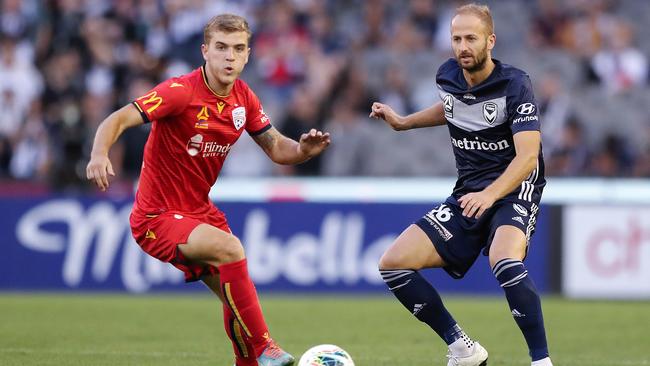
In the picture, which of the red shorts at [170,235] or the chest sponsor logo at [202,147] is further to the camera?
the chest sponsor logo at [202,147]

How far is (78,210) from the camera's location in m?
14.5

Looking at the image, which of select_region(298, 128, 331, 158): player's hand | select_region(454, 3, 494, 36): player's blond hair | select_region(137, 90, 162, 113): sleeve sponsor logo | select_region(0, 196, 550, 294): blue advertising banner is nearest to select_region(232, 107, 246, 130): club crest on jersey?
select_region(298, 128, 331, 158): player's hand

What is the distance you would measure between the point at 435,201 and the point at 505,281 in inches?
298

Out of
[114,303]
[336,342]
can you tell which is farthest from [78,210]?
[336,342]

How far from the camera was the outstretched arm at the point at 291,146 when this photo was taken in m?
7.36

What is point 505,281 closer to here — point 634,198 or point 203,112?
point 203,112

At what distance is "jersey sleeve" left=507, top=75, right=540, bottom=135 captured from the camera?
23.2 ft

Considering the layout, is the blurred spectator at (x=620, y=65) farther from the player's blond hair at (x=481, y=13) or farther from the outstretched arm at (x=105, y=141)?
the outstretched arm at (x=105, y=141)

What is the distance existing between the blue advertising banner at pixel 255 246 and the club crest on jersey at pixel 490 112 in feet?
23.2

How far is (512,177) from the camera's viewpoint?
273 inches

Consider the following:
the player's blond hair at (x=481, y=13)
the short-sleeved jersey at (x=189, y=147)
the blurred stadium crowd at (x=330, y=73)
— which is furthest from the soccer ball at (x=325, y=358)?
the blurred stadium crowd at (x=330, y=73)

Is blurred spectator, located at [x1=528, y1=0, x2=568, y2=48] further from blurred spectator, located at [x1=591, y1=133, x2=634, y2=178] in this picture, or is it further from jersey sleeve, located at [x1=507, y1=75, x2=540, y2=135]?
jersey sleeve, located at [x1=507, y1=75, x2=540, y2=135]

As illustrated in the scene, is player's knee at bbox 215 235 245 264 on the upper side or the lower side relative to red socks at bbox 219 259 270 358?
upper

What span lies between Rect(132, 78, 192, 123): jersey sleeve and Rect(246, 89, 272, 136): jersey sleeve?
0.52 meters
